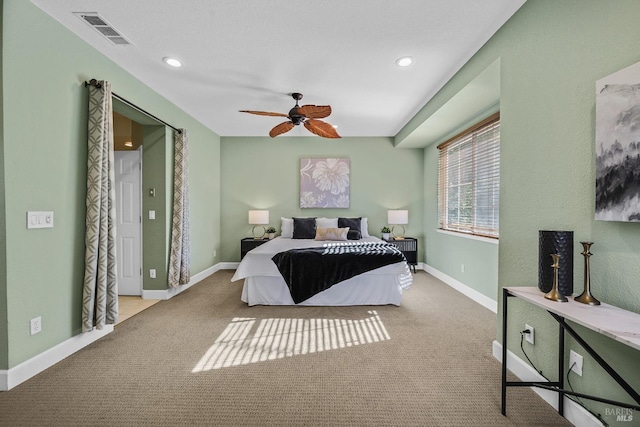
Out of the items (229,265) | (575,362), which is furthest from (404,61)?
(229,265)

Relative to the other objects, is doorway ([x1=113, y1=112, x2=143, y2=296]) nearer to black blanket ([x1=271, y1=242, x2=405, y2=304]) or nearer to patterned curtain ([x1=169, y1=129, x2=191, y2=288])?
patterned curtain ([x1=169, y1=129, x2=191, y2=288])

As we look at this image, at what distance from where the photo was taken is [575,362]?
1521 mm

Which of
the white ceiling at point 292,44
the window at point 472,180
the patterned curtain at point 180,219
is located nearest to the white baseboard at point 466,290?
the window at point 472,180

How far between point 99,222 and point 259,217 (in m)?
2.87

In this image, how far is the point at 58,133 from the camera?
7.06 ft

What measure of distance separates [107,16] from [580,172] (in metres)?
3.29

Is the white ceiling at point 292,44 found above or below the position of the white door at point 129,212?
above

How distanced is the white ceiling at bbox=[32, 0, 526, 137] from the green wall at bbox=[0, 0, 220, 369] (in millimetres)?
234

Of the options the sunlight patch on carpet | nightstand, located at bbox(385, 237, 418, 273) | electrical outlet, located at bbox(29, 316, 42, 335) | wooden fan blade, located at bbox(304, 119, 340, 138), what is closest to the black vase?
the sunlight patch on carpet

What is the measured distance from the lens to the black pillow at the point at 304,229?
487cm

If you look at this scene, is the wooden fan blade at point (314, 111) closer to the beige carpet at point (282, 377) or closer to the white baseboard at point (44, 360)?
the beige carpet at point (282, 377)

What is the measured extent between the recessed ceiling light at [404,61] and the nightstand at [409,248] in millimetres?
2950

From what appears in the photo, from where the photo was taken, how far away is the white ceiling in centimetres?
199

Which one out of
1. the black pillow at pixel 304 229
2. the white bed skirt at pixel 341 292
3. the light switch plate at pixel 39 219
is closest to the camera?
the light switch plate at pixel 39 219
